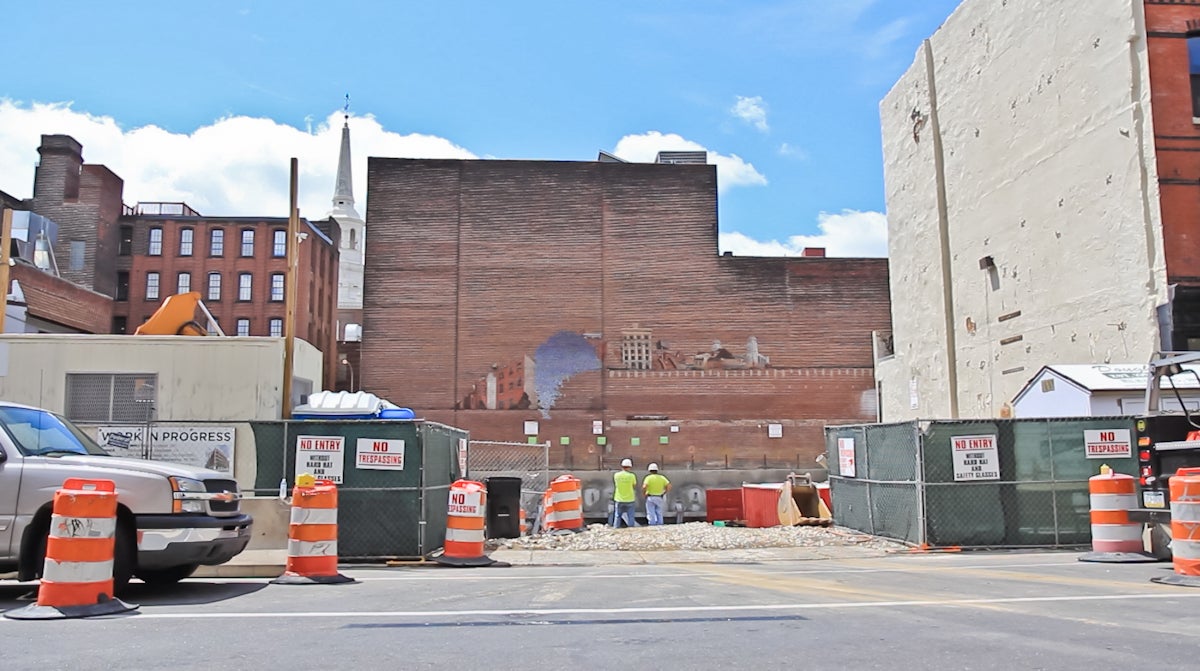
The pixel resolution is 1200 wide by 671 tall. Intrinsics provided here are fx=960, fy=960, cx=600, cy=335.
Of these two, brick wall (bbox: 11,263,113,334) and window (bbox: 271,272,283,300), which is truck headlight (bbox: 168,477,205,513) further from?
window (bbox: 271,272,283,300)

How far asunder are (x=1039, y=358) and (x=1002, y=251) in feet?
11.1

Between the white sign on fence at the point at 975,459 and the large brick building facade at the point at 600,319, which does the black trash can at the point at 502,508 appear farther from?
the large brick building facade at the point at 600,319

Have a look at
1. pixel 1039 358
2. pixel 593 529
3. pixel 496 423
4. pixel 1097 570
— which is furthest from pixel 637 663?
pixel 496 423

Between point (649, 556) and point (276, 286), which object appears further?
Result: point (276, 286)

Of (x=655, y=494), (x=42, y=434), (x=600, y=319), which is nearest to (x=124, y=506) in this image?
(x=42, y=434)

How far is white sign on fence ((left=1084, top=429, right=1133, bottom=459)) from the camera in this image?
1492 cm

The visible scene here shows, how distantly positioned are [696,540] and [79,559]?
36.2ft

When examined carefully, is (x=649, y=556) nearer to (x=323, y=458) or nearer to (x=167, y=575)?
(x=323, y=458)

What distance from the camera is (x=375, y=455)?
1359 centimetres

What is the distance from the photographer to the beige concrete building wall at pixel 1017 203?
19938 millimetres

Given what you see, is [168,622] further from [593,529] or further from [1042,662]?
[593,529]

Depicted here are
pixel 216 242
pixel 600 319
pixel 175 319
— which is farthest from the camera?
pixel 216 242

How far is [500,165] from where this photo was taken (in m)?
39.2

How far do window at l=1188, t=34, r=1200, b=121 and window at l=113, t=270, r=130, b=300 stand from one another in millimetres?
68806
